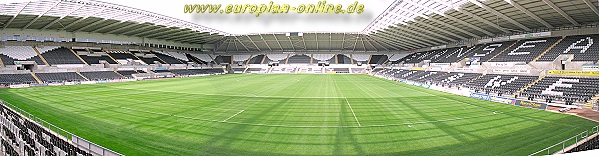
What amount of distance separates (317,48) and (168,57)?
40394mm

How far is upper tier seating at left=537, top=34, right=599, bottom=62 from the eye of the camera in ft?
86.3

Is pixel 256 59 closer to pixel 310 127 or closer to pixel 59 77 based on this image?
pixel 59 77

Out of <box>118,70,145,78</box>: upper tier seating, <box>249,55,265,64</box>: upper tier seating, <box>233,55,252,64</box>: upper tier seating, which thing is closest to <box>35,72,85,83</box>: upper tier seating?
<box>118,70,145,78</box>: upper tier seating

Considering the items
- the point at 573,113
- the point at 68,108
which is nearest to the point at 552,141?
the point at 573,113

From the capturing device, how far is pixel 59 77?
1662 inches

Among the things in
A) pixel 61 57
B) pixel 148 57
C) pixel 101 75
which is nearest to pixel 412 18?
pixel 101 75

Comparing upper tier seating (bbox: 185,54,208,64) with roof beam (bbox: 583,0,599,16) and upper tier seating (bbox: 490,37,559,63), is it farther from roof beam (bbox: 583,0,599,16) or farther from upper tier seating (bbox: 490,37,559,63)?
roof beam (bbox: 583,0,599,16)

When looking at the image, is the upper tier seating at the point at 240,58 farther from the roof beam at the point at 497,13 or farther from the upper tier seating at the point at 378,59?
the roof beam at the point at 497,13

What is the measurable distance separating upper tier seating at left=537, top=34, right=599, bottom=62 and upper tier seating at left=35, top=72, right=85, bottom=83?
5933 cm

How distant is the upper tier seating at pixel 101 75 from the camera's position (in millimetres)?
45872

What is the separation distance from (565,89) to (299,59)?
6761cm

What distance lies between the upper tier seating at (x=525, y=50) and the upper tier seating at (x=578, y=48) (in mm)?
1289

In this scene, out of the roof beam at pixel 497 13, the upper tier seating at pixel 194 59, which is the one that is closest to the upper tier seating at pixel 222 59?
the upper tier seating at pixel 194 59

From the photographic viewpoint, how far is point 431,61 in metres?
52.3
